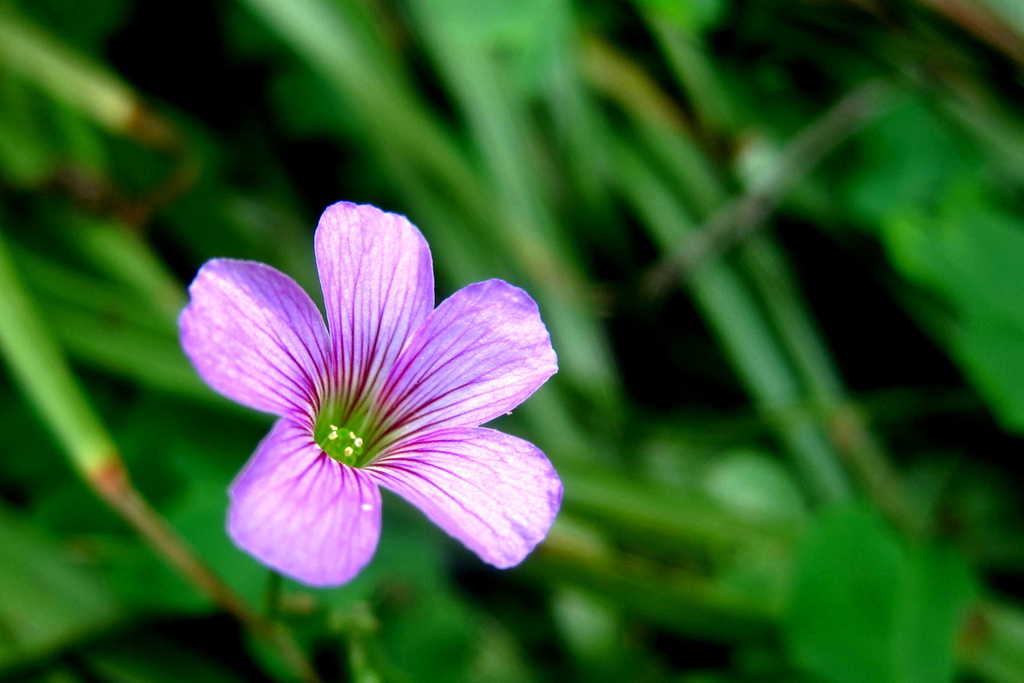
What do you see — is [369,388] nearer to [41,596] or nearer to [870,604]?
[41,596]

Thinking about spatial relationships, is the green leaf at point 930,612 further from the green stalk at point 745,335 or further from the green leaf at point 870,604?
the green stalk at point 745,335

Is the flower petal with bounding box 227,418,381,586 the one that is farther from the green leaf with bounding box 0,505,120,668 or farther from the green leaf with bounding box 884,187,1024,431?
the green leaf with bounding box 884,187,1024,431

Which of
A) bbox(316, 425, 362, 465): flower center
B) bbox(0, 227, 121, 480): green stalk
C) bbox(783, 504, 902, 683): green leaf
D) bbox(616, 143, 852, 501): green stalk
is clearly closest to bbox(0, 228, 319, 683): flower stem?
bbox(0, 227, 121, 480): green stalk

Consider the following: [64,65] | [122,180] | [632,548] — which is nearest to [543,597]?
[632,548]

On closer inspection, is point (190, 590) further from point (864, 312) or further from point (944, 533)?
point (864, 312)

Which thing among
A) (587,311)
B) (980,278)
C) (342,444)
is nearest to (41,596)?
(342,444)

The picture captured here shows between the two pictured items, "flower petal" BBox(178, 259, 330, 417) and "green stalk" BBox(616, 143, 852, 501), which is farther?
A: "green stalk" BBox(616, 143, 852, 501)

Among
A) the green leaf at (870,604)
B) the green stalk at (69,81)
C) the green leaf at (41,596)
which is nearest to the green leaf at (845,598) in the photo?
the green leaf at (870,604)
